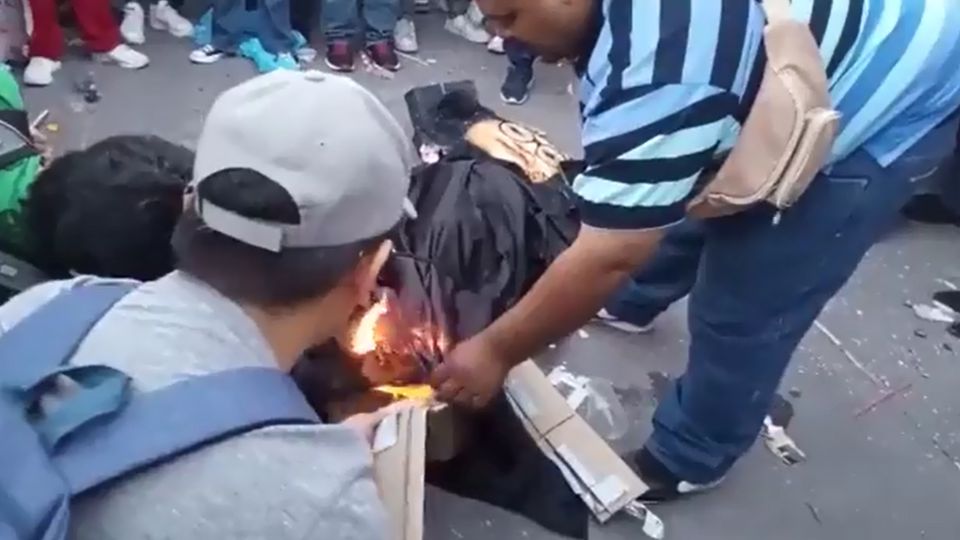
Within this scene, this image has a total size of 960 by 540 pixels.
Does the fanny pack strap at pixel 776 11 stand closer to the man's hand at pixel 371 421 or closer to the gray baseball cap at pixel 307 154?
the gray baseball cap at pixel 307 154

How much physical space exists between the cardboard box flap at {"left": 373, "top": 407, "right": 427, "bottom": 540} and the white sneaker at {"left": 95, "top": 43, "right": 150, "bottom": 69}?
2.11 m

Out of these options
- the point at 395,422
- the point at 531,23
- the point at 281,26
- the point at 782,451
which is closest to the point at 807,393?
the point at 782,451

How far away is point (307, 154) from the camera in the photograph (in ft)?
3.77

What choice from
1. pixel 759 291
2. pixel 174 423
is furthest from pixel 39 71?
pixel 174 423

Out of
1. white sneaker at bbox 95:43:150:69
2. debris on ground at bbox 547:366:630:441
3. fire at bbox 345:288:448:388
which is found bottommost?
white sneaker at bbox 95:43:150:69

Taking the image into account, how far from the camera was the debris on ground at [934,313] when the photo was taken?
2.59 meters

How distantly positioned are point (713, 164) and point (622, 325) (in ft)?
3.22

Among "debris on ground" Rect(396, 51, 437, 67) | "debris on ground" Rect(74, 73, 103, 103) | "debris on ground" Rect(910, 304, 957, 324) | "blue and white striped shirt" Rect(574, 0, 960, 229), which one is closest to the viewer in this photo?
"blue and white striped shirt" Rect(574, 0, 960, 229)

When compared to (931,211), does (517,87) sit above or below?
below

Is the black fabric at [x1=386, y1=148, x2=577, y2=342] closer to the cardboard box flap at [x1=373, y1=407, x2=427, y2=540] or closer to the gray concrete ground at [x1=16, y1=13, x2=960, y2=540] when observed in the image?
the gray concrete ground at [x1=16, y1=13, x2=960, y2=540]

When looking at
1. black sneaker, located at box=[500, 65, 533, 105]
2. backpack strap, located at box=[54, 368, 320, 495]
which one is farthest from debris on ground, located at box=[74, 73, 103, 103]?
backpack strap, located at box=[54, 368, 320, 495]

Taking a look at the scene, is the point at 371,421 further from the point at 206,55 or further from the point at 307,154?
the point at 206,55

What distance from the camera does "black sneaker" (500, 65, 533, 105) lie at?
3348 millimetres

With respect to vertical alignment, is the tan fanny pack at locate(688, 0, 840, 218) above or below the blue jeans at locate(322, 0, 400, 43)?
above
